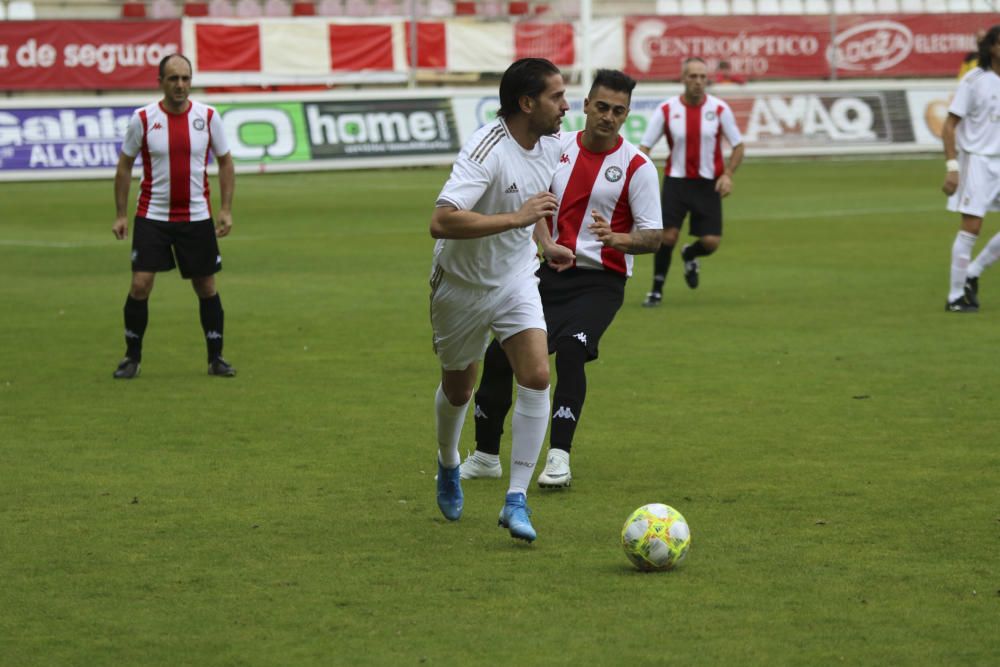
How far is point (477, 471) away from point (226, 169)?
412cm

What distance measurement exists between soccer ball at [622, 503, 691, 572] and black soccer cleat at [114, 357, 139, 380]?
5.80 m

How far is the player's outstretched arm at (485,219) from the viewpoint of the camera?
636cm

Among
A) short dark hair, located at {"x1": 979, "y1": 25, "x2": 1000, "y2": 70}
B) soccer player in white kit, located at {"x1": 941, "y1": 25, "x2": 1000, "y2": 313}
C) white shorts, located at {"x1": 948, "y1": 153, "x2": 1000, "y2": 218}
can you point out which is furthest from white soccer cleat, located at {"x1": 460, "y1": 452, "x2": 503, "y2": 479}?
short dark hair, located at {"x1": 979, "y1": 25, "x2": 1000, "y2": 70}

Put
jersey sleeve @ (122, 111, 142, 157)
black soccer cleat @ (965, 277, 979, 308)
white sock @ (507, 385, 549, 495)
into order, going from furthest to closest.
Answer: black soccer cleat @ (965, 277, 979, 308) → jersey sleeve @ (122, 111, 142, 157) → white sock @ (507, 385, 549, 495)

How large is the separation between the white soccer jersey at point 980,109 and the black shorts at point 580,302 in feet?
21.1

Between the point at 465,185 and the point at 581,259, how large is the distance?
1.86m

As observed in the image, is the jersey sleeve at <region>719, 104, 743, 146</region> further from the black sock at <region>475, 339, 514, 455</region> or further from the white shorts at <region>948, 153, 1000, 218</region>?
the black sock at <region>475, 339, 514, 455</region>

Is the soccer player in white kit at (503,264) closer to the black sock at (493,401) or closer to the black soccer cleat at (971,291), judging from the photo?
the black sock at (493,401)

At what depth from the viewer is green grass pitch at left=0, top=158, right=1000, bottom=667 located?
541 centimetres

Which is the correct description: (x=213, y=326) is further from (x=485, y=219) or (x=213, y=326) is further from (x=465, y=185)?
(x=485, y=219)

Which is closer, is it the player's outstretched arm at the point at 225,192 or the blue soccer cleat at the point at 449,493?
the blue soccer cleat at the point at 449,493

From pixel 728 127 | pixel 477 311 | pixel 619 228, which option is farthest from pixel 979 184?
pixel 477 311

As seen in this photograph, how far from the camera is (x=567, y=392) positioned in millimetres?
7859

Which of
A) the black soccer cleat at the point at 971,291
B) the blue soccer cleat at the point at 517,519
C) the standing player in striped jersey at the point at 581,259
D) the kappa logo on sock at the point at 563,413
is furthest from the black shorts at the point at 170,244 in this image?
the black soccer cleat at the point at 971,291
